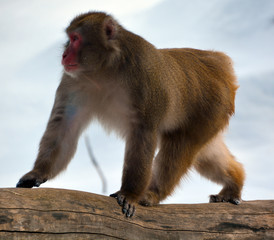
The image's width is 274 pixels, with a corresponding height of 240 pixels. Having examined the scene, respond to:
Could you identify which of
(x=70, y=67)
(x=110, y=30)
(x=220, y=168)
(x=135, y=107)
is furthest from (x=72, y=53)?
(x=220, y=168)

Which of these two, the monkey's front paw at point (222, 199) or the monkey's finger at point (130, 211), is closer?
A: the monkey's finger at point (130, 211)

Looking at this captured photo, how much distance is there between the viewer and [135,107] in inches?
178

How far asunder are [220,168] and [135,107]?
1972 millimetres

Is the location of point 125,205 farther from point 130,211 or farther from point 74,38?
point 74,38

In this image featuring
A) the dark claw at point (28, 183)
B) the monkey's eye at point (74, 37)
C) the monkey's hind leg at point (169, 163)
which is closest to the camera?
the dark claw at point (28, 183)

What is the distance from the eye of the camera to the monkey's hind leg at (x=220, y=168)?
5.78 meters

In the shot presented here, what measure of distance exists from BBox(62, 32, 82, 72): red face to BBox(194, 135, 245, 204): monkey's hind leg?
7.25 feet

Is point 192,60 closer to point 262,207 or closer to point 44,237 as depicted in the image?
point 262,207

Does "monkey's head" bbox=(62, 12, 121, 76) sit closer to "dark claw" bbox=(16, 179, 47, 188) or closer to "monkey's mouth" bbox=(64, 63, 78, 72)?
"monkey's mouth" bbox=(64, 63, 78, 72)

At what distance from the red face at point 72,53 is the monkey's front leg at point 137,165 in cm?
97

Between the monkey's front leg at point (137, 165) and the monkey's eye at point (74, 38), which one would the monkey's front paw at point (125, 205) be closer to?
the monkey's front leg at point (137, 165)

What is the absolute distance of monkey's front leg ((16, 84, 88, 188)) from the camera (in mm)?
4691

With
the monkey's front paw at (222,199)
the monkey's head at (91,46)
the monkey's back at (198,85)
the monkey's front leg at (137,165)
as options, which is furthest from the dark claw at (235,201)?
the monkey's head at (91,46)

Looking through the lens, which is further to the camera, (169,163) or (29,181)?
(169,163)
